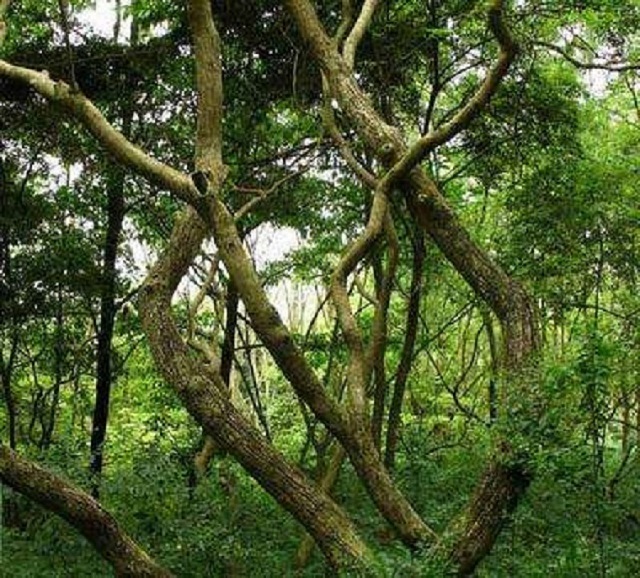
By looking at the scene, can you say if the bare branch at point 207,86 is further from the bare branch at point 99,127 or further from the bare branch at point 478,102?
the bare branch at point 478,102

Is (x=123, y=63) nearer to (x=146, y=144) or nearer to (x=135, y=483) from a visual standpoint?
(x=146, y=144)

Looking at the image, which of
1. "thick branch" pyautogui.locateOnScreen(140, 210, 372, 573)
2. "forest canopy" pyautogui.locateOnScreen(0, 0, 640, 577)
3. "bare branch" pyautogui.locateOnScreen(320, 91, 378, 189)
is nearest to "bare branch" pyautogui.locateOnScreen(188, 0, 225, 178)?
"forest canopy" pyautogui.locateOnScreen(0, 0, 640, 577)

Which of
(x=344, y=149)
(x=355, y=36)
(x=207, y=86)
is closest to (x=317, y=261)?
(x=344, y=149)

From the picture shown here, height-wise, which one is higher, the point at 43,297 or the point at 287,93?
the point at 287,93

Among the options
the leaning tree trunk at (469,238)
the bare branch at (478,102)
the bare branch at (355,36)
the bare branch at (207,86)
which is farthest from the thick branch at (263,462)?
the bare branch at (355,36)

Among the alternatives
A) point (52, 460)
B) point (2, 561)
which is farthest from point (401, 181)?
point (2, 561)

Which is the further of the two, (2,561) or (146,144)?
(146,144)

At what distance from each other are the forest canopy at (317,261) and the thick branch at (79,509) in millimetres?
19

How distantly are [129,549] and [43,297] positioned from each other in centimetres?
502

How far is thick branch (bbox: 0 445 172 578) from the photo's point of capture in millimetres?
6164

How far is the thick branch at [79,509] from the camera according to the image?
6164mm

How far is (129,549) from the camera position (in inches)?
253

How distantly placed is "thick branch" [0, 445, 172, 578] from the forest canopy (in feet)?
0.06

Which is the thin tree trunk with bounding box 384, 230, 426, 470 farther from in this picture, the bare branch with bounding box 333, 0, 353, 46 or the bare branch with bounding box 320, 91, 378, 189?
the bare branch with bounding box 333, 0, 353, 46
